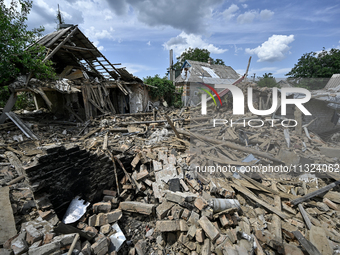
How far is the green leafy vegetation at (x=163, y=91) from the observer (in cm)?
1816

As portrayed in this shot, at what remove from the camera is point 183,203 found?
418 centimetres

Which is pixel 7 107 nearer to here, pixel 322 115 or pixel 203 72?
pixel 322 115

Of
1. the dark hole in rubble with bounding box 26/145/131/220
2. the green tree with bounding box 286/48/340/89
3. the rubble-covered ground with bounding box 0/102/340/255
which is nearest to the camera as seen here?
the rubble-covered ground with bounding box 0/102/340/255

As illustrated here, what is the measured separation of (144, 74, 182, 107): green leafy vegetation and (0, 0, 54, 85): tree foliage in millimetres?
9886

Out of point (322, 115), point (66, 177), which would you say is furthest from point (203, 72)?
point (66, 177)

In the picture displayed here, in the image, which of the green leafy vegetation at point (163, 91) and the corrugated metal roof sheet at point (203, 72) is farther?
the corrugated metal roof sheet at point (203, 72)

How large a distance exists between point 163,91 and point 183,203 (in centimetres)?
1612

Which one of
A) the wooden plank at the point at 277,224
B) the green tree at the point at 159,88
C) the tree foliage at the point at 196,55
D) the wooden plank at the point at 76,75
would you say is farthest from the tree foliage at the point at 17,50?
the tree foliage at the point at 196,55

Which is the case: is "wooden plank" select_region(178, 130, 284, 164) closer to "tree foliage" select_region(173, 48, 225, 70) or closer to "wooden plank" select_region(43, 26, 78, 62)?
"wooden plank" select_region(43, 26, 78, 62)

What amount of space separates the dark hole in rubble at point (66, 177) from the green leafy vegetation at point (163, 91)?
13670 mm

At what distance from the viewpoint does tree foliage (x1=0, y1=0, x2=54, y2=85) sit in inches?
317

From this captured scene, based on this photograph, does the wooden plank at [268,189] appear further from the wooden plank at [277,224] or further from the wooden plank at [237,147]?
the wooden plank at [237,147]

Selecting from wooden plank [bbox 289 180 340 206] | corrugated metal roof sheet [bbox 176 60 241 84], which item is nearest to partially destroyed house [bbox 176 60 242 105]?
corrugated metal roof sheet [bbox 176 60 241 84]

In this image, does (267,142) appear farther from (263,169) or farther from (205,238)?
(205,238)
